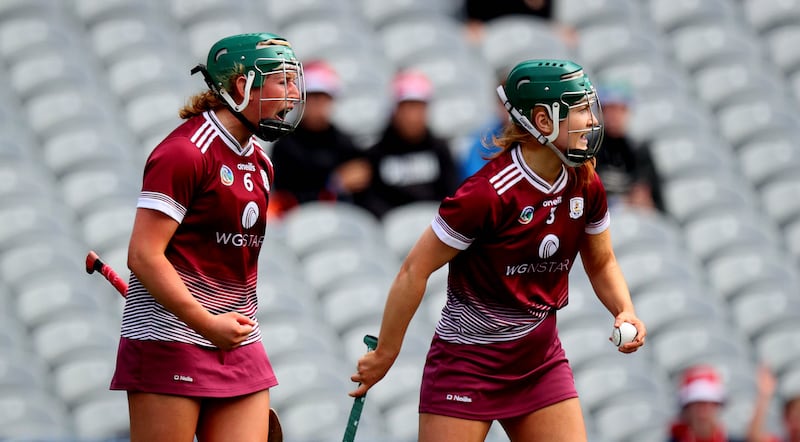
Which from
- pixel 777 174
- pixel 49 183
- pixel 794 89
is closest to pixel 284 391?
pixel 49 183

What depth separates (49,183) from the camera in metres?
9.65

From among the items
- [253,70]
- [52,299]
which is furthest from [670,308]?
[253,70]

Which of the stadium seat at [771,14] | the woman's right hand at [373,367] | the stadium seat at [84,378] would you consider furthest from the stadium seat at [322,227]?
the stadium seat at [771,14]

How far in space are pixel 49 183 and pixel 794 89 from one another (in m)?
6.30

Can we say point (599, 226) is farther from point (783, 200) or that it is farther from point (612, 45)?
point (612, 45)

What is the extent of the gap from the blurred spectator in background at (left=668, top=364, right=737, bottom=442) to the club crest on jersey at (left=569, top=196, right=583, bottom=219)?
3.25m

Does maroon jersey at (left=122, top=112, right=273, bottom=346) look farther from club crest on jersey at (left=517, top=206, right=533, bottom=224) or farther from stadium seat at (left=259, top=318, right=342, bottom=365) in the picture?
stadium seat at (left=259, top=318, right=342, bottom=365)

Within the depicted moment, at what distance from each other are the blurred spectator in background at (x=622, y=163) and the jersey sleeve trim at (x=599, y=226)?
4077 millimetres

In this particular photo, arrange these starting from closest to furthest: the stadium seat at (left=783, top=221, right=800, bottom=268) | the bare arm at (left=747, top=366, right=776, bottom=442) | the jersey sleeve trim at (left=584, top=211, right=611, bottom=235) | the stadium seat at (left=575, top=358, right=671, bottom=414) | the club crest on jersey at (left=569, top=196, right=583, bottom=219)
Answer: the club crest on jersey at (left=569, top=196, right=583, bottom=219)
the jersey sleeve trim at (left=584, top=211, right=611, bottom=235)
the bare arm at (left=747, top=366, right=776, bottom=442)
the stadium seat at (left=575, top=358, right=671, bottom=414)
the stadium seat at (left=783, top=221, right=800, bottom=268)

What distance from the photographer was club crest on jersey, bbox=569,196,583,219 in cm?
483

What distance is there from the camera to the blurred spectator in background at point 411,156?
29.0 feet

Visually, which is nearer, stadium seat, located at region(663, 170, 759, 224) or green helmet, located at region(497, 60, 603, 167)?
green helmet, located at region(497, 60, 603, 167)

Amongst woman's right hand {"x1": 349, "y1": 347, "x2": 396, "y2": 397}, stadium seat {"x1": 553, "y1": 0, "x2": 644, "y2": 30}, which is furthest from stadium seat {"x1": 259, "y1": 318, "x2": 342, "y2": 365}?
stadium seat {"x1": 553, "y1": 0, "x2": 644, "y2": 30}

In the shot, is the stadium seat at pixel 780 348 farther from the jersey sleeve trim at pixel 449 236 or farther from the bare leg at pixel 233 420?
the bare leg at pixel 233 420
